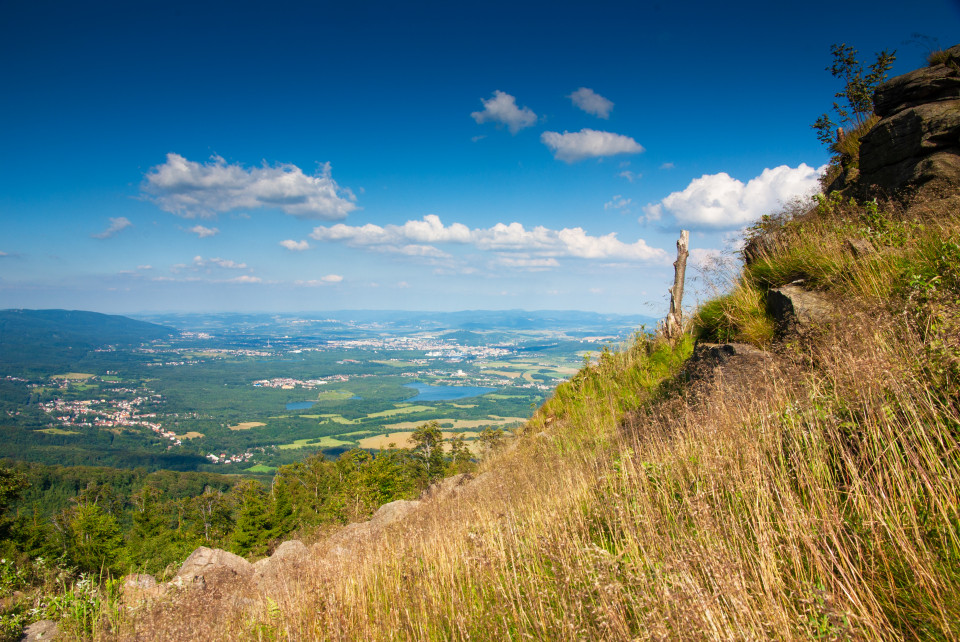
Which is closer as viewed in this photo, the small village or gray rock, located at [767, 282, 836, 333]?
gray rock, located at [767, 282, 836, 333]

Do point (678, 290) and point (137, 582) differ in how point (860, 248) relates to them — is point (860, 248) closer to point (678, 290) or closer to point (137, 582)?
point (678, 290)

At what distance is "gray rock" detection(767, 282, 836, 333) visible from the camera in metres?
5.48

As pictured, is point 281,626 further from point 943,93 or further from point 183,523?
point 183,523

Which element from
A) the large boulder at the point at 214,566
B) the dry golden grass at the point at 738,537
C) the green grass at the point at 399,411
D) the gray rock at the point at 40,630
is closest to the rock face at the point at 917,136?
the dry golden grass at the point at 738,537

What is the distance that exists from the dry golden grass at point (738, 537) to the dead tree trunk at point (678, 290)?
5.03 metres

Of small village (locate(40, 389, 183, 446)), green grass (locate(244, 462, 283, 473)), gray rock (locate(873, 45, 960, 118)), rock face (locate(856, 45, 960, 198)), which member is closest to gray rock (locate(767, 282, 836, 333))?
rock face (locate(856, 45, 960, 198))

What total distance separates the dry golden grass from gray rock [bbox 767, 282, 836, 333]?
0.27 meters

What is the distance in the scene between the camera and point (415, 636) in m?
3.12

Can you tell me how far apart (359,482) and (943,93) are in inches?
1366

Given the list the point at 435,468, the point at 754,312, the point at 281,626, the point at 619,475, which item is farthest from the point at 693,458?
the point at 435,468

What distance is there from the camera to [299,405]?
570ft

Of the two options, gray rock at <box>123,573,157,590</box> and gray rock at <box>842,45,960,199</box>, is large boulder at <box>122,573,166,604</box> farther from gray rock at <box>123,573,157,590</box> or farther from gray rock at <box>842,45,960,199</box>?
gray rock at <box>842,45,960,199</box>

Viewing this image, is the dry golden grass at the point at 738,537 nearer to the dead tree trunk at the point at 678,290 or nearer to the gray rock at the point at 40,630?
the gray rock at the point at 40,630

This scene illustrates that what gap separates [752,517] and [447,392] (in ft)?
578
